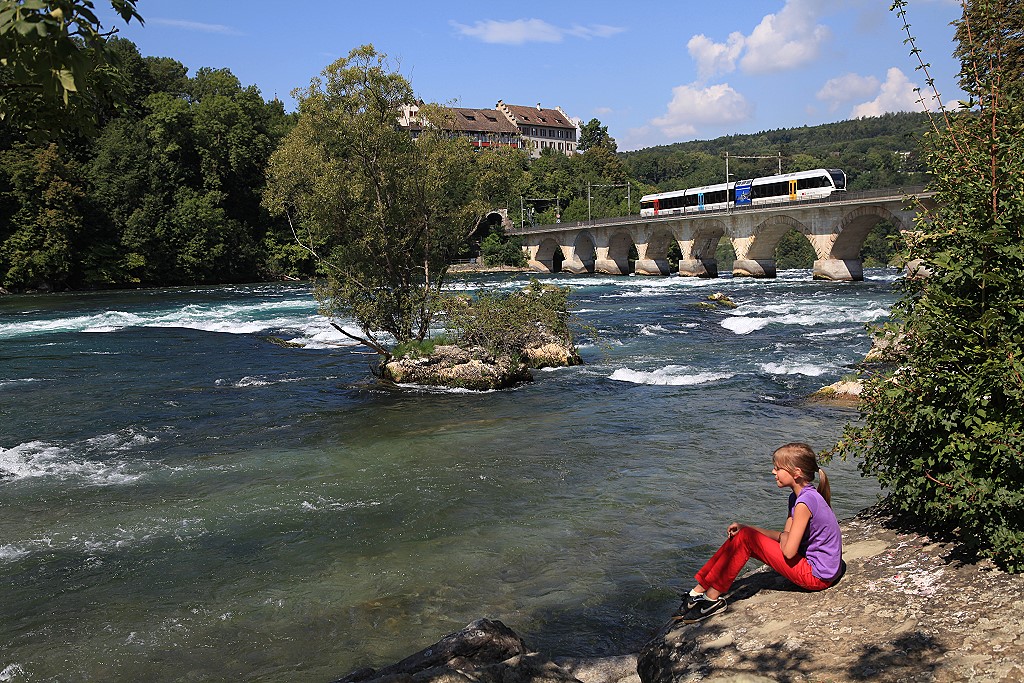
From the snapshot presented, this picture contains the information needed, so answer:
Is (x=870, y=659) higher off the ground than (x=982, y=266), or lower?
lower

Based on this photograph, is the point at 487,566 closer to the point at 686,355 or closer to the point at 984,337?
the point at 984,337

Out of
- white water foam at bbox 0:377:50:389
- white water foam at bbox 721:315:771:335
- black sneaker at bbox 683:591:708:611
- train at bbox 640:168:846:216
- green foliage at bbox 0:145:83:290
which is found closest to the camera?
black sneaker at bbox 683:591:708:611

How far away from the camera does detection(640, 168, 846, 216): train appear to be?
2312 inches

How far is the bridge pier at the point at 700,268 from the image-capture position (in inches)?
2719

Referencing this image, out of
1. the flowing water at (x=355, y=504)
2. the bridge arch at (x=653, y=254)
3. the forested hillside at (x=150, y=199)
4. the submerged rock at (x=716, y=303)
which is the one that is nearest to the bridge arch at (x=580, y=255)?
the bridge arch at (x=653, y=254)

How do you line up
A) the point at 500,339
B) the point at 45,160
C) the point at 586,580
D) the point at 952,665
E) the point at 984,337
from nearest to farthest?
the point at 952,665 → the point at 984,337 → the point at 586,580 → the point at 500,339 → the point at 45,160

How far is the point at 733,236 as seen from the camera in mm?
63875

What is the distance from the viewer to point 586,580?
24.5ft

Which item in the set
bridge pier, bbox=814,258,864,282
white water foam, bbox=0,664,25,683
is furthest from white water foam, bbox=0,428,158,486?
bridge pier, bbox=814,258,864,282

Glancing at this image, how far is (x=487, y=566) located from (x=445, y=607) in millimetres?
998

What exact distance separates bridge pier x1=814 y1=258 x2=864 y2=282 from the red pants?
54278mm

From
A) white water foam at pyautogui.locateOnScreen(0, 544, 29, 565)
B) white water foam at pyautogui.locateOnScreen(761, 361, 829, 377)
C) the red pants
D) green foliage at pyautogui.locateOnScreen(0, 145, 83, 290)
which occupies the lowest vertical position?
white water foam at pyautogui.locateOnScreen(761, 361, 829, 377)

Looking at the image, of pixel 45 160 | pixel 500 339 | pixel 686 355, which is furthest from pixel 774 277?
pixel 45 160

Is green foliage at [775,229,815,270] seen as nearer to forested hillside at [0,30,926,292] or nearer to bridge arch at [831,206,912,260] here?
forested hillside at [0,30,926,292]
